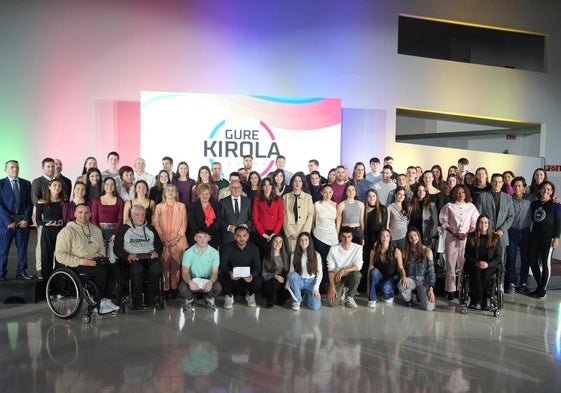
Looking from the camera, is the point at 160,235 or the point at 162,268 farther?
the point at 160,235

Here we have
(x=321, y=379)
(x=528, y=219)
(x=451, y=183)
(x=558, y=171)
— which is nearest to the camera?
(x=321, y=379)

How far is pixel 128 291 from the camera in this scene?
15.5 ft

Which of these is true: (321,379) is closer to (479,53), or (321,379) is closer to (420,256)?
(420,256)

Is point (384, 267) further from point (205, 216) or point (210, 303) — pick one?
point (205, 216)

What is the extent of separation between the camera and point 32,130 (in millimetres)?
7570

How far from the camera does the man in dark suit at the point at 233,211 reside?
16.9ft

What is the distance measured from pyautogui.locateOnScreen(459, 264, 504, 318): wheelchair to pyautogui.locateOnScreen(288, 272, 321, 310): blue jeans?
4.98 ft

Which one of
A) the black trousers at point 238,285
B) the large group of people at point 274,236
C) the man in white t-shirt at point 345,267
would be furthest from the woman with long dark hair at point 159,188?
the man in white t-shirt at point 345,267

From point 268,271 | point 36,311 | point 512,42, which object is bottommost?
point 36,311

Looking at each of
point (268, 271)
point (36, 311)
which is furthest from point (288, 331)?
point (36, 311)

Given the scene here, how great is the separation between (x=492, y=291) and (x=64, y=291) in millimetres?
4241

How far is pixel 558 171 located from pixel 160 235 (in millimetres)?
8706

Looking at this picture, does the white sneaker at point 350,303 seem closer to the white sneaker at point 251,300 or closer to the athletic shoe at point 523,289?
→ the white sneaker at point 251,300

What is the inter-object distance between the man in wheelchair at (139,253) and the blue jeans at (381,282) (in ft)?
7.32
